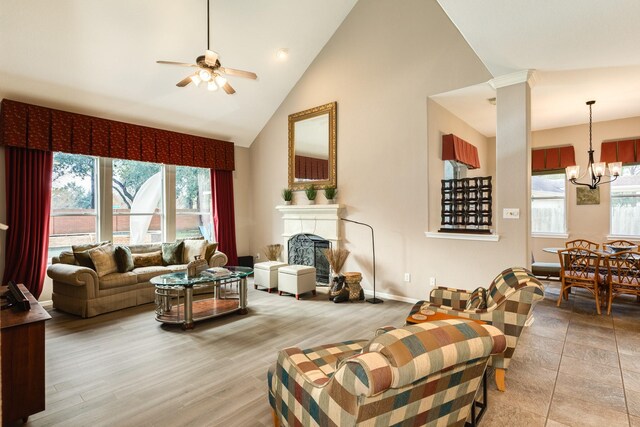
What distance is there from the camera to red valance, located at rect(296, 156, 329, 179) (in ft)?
19.3

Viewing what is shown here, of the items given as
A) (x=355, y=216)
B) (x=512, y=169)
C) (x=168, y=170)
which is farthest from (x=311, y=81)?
(x=512, y=169)

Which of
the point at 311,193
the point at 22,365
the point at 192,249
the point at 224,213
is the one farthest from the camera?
the point at 224,213

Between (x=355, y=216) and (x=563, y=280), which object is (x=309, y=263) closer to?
(x=355, y=216)

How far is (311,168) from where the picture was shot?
6.11 m

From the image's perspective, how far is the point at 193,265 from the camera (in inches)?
163

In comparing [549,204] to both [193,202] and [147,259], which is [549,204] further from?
[147,259]

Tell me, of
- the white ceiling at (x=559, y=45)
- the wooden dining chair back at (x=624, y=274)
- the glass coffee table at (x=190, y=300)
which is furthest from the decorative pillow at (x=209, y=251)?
the wooden dining chair back at (x=624, y=274)

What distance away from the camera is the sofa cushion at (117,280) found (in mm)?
4341

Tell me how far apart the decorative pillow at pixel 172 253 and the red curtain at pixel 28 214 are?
1527mm

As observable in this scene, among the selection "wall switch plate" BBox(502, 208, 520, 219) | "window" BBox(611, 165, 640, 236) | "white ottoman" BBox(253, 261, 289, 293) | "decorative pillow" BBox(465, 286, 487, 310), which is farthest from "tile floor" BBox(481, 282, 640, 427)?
"white ottoman" BBox(253, 261, 289, 293)

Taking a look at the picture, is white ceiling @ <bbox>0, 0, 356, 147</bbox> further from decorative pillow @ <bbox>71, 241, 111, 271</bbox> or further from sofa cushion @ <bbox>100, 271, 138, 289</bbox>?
sofa cushion @ <bbox>100, 271, 138, 289</bbox>

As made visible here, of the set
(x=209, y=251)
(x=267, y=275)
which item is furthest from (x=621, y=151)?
(x=209, y=251)

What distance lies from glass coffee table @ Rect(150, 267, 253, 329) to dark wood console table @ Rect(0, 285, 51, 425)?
5.48 ft

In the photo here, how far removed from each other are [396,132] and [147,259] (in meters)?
4.32
